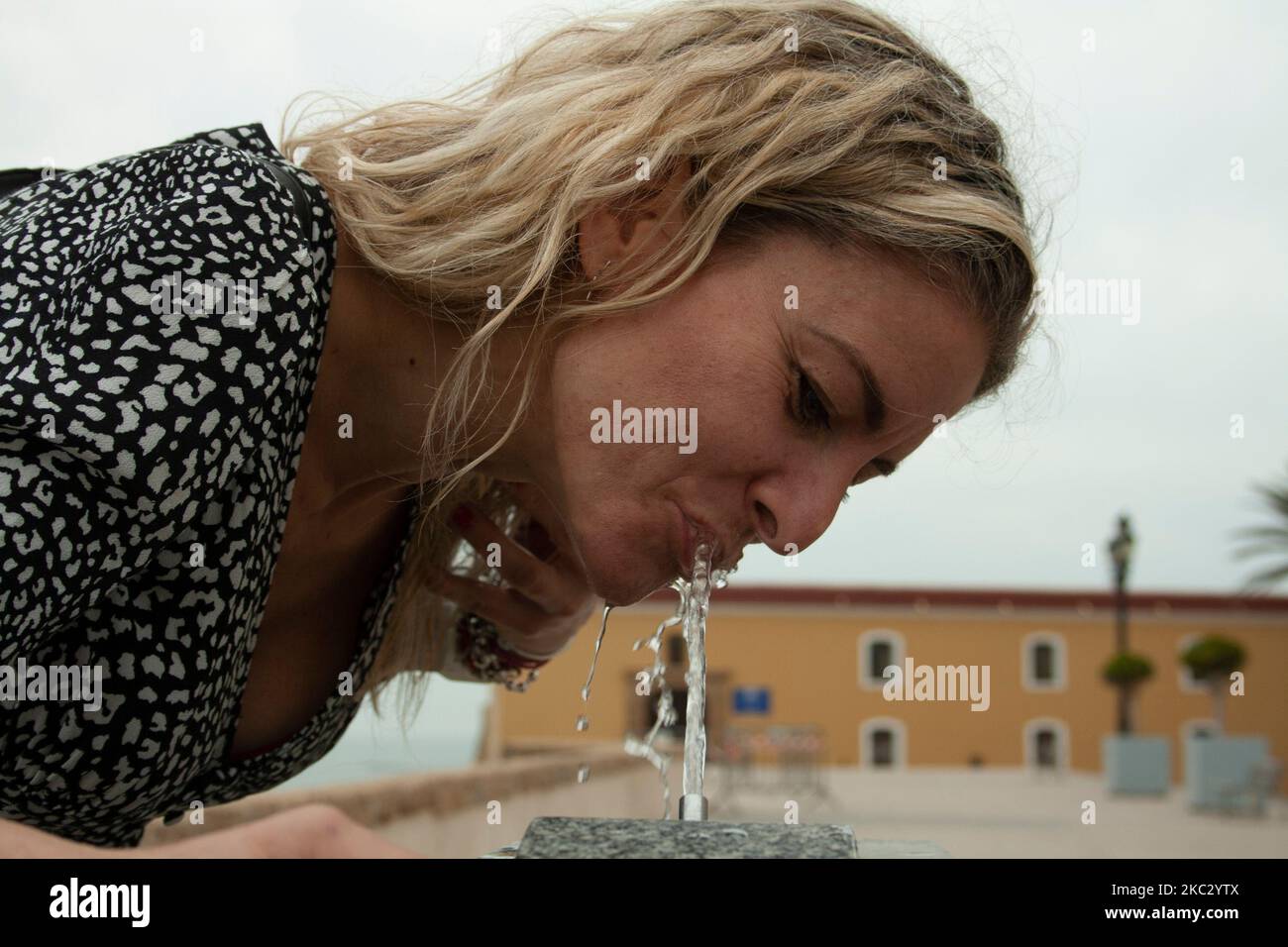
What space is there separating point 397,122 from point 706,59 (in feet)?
1.52

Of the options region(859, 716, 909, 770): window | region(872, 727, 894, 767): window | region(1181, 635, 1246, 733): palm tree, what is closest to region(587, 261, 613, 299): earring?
region(1181, 635, 1246, 733): palm tree

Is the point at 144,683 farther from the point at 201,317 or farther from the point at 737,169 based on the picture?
the point at 737,169

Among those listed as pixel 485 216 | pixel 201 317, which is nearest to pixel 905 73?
pixel 485 216

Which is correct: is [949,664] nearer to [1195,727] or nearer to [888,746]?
[888,746]

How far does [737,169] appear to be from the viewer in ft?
5.66

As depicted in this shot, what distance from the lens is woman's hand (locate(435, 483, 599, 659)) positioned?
2.33m

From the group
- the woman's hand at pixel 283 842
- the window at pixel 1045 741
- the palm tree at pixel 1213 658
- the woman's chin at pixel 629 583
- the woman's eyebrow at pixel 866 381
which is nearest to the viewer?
the woman's hand at pixel 283 842

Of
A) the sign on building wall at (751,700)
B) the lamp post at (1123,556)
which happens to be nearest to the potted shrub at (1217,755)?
the lamp post at (1123,556)

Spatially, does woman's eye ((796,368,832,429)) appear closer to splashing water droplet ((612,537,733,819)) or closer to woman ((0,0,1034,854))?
woman ((0,0,1034,854))

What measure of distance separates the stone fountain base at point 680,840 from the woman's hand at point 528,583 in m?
1.21

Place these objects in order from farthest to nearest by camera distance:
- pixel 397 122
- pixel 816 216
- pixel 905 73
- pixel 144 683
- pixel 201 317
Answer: pixel 397 122, pixel 905 73, pixel 816 216, pixel 144 683, pixel 201 317

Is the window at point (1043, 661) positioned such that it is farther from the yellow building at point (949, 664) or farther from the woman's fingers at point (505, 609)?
the woman's fingers at point (505, 609)

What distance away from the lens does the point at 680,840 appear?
108 cm

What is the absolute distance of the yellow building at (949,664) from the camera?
32.0 meters
